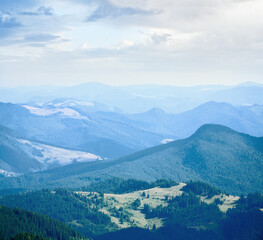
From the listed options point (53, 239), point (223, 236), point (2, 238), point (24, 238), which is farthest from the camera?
point (223, 236)

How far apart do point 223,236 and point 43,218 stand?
85376 millimetres

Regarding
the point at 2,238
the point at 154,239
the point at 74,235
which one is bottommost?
the point at 154,239

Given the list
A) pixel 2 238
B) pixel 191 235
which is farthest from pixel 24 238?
pixel 191 235

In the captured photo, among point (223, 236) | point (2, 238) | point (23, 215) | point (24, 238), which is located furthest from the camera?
point (223, 236)

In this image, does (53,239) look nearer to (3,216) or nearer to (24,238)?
(3,216)

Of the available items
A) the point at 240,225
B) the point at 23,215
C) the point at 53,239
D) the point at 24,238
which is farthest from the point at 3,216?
the point at 240,225

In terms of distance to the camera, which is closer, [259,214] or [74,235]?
[74,235]

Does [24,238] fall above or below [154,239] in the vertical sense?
above

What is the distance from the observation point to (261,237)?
182 m

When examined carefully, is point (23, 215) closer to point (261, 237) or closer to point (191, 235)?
point (191, 235)

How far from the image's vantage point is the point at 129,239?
198m

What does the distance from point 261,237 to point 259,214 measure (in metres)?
19.6

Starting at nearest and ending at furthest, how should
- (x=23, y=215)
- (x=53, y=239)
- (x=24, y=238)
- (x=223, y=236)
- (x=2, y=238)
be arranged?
(x=24, y=238) → (x=2, y=238) → (x=53, y=239) → (x=23, y=215) → (x=223, y=236)

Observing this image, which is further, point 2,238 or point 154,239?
point 154,239
